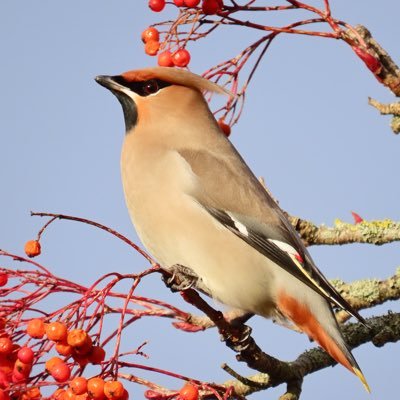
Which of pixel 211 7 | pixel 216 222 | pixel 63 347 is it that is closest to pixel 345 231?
pixel 216 222

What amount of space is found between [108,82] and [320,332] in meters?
1.27

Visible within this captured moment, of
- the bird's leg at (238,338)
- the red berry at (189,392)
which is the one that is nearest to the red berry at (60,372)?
the red berry at (189,392)

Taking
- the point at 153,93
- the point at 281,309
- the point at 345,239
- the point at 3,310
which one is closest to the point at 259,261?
the point at 281,309

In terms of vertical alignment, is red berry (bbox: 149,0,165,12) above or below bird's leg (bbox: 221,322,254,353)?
above

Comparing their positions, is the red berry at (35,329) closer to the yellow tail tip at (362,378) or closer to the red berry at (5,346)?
the red berry at (5,346)

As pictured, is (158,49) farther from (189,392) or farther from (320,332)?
(189,392)

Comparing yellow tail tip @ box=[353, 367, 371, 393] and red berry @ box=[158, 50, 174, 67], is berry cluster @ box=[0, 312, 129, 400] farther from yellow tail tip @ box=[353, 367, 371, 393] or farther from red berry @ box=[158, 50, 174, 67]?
red berry @ box=[158, 50, 174, 67]

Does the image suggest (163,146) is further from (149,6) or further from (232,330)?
(232,330)

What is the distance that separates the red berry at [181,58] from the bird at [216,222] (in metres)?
0.19

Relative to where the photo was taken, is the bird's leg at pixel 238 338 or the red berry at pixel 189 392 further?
the bird's leg at pixel 238 338

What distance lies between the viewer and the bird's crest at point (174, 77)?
149 inches

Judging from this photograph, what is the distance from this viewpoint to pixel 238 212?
3699 mm

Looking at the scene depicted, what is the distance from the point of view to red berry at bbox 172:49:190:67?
11.5ft

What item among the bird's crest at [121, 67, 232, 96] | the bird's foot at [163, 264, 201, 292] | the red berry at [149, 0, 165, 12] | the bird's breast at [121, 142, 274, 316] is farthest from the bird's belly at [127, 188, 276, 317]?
the red berry at [149, 0, 165, 12]
